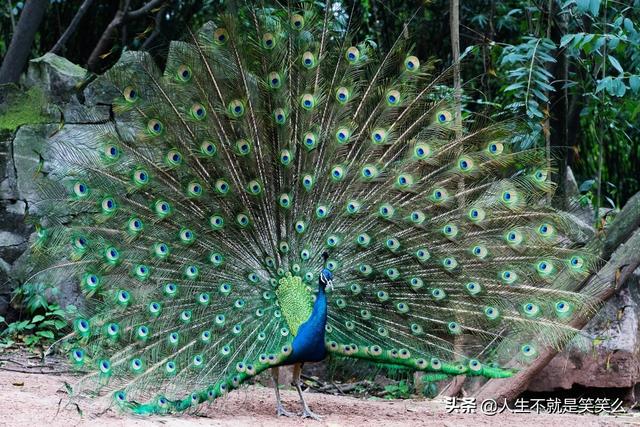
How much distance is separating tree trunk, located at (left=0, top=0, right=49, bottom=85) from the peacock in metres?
2.98

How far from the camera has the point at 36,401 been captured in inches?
203

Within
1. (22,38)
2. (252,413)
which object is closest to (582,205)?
(252,413)

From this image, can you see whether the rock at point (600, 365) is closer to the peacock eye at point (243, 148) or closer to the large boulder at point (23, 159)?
the peacock eye at point (243, 148)

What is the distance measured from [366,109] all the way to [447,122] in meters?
0.56

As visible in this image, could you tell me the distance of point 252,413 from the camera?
559 cm

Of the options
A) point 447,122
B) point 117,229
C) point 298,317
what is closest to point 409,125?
point 447,122

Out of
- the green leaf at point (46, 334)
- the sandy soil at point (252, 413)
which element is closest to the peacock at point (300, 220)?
the sandy soil at point (252, 413)

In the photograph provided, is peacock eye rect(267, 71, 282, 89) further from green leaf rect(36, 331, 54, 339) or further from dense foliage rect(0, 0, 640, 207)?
green leaf rect(36, 331, 54, 339)

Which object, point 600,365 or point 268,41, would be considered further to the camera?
point 600,365

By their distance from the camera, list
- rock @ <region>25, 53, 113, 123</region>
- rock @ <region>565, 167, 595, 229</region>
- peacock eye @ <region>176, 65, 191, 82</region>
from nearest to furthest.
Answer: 1. peacock eye @ <region>176, 65, 191, 82</region>
2. rock @ <region>565, 167, 595, 229</region>
3. rock @ <region>25, 53, 113, 123</region>

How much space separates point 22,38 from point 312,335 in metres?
4.69

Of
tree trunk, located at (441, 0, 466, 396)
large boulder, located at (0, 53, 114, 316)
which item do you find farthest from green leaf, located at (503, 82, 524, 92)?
large boulder, located at (0, 53, 114, 316)

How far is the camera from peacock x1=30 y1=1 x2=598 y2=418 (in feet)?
17.9

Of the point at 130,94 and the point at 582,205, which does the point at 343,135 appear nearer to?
the point at 130,94
